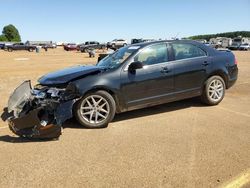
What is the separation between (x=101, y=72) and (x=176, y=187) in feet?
10.3

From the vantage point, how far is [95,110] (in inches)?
235

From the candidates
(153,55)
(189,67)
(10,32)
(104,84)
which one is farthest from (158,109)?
(10,32)

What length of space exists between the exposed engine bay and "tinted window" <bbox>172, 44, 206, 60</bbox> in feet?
8.29

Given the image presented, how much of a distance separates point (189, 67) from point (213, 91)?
901mm

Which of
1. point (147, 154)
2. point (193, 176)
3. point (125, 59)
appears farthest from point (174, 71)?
point (193, 176)

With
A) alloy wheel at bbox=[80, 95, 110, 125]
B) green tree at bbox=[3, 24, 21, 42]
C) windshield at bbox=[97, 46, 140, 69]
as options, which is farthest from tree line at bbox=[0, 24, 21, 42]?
alloy wheel at bbox=[80, 95, 110, 125]

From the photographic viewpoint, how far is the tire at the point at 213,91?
24.0ft

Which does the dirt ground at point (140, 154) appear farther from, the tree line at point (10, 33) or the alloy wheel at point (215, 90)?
the tree line at point (10, 33)

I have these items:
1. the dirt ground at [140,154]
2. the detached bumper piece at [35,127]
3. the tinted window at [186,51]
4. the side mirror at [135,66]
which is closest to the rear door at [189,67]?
the tinted window at [186,51]

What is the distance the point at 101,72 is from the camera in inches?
245

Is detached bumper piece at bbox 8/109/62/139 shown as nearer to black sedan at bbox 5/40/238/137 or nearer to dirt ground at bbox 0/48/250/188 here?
black sedan at bbox 5/40/238/137

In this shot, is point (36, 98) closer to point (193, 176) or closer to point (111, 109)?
point (111, 109)

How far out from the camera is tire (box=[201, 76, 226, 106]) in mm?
7328

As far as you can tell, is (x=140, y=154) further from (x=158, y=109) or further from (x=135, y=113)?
(x=158, y=109)
